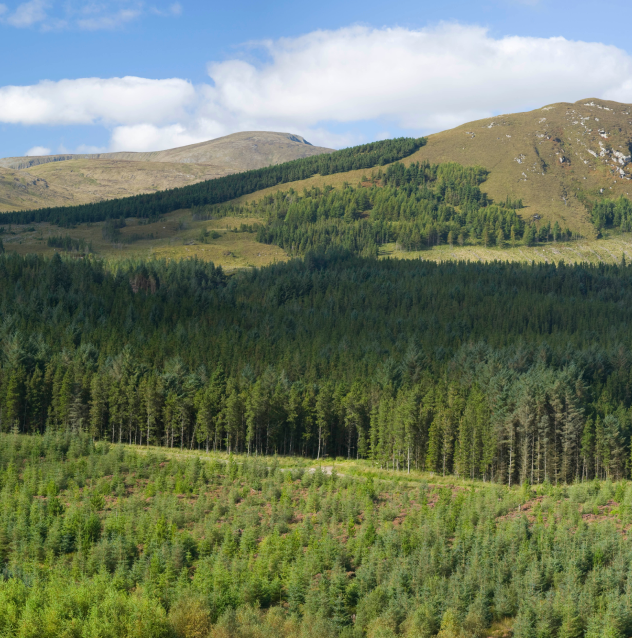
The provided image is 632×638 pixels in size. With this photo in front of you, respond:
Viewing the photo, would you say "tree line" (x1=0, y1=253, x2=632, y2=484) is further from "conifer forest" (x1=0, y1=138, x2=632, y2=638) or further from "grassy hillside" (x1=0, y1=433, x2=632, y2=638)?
"grassy hillside" (x1=0, y1=433, x2=632, y2=638)

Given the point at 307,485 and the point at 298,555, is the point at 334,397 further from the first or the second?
the point at 298,555

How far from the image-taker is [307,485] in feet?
274

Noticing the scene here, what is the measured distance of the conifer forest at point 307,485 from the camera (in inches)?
2007

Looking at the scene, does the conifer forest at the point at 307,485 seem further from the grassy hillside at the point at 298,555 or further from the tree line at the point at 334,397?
the tree line at the point at 334,397

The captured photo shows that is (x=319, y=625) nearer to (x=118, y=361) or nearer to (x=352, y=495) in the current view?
(x=352, y=495)

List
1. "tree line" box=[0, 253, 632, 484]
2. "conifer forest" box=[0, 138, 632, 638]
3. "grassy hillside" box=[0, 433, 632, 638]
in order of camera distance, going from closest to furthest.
→ "grassy hillside" box=[0, 433, 632, 638] → "conifer forest" box=[0, 138, 632, 638] → "tree line" box=[0, 253, 632, 484]

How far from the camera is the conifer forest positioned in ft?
167

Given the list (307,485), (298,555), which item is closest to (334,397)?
(307,485)

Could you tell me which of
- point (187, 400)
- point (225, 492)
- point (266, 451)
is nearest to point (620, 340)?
point (266, 451)

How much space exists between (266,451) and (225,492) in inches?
1309

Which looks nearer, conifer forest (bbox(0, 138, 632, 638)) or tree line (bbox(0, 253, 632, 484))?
conifer forest (bbox(0, 138, 632, 638))

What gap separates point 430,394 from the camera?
349ft

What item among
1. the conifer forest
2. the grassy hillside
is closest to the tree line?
the conifer forest

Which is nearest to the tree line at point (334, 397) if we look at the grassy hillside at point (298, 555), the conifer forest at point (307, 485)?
the conifer forest at point (307, 485)
